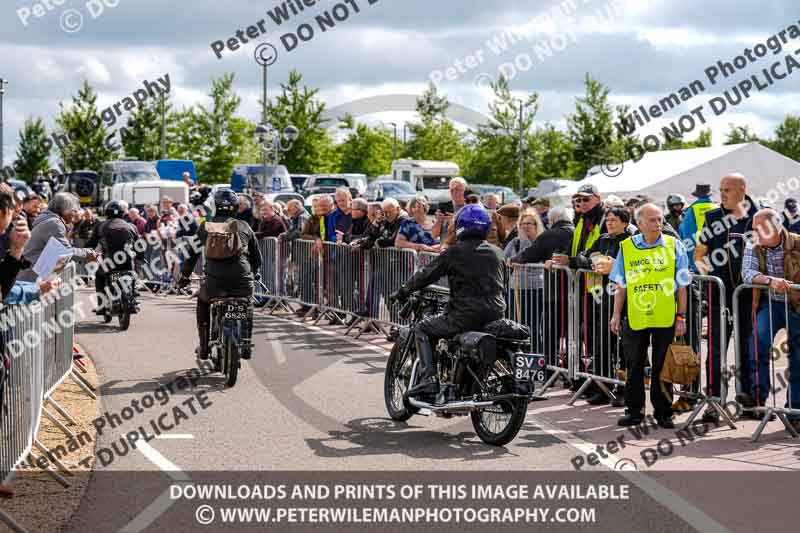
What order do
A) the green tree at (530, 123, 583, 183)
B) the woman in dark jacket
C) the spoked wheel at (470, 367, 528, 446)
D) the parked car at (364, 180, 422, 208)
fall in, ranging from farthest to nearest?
the green tree at (530, 123, 583, 183), the parked car at (364, 180, 422, 208), the woman in dark jacket, the spoked wheel at (470, 367, 528, 446)

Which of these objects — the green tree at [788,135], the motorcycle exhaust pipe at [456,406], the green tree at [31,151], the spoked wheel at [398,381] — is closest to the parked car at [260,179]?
the green tree at [31,151]

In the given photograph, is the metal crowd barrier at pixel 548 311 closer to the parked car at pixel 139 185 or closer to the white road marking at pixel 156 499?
the white road marking at pixel 156 499

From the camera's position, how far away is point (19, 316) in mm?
7547

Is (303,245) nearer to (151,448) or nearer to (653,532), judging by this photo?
(151,448)

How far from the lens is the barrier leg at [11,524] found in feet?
20.5

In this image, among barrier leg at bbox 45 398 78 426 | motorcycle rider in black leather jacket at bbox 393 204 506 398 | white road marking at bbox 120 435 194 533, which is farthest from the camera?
barrier leg at bbox 45 398 78 426

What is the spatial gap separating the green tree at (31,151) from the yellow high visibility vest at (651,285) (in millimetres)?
73858

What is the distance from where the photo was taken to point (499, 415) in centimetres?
909

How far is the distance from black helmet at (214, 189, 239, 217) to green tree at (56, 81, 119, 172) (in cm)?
6222

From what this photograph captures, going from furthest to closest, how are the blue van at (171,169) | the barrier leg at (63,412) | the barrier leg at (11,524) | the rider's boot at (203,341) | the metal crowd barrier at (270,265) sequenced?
the blue van at (171,169) → the metal crowd barrier at (270,265) → the rider's boot at (203,341) → the barrier leg at (63,412) → the barrier leg at (11,524)

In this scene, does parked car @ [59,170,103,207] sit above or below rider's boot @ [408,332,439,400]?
above

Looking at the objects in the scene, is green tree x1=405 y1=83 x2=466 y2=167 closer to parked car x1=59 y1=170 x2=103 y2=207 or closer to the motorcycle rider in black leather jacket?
parked car x1=59 y1=170 x2=103 y2=207

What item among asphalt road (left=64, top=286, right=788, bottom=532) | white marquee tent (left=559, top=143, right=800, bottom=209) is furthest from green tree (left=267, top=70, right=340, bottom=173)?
asphalt road (left=64, top=286, right=788, bottom=532)

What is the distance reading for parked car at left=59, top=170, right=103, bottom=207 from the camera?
5633 centimetres
